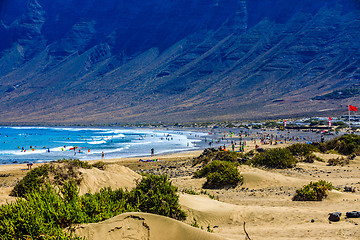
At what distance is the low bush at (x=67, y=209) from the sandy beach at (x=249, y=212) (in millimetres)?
436

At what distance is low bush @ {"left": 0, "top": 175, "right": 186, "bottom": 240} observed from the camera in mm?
5441

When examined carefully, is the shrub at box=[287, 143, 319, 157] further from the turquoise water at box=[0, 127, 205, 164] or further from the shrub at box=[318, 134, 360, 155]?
the turquoise water at box=[0, 127, 205, 164]

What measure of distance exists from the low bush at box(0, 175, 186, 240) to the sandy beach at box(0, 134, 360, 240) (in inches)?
17.2

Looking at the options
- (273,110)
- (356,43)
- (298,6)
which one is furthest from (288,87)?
(298,6)

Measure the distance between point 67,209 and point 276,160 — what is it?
14888 millimetres

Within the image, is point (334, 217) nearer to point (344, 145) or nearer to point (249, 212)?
point (249, 212)

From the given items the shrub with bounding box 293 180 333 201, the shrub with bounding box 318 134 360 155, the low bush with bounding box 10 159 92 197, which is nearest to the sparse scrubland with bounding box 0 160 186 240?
the low bush with bounding box 10 159 92 197

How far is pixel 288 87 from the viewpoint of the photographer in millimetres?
143750

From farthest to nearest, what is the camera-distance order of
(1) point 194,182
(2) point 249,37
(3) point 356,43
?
(2) point 249,37 → (3) point 356,43 → (1) point 194,182

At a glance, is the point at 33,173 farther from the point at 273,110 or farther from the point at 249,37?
the point at 249,37

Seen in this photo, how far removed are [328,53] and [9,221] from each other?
6885 inches

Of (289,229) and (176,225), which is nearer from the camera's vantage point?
(176,225)

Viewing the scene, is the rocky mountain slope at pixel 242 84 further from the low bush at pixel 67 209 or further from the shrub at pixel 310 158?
the low bush at pixel 67 209

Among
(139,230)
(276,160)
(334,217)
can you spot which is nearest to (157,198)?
(139,230)
